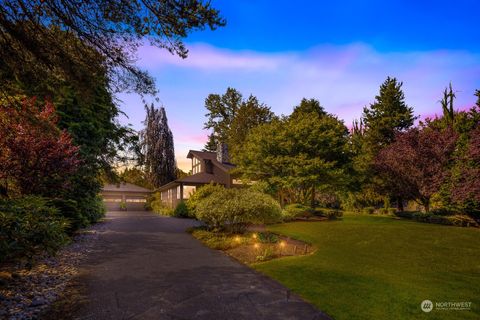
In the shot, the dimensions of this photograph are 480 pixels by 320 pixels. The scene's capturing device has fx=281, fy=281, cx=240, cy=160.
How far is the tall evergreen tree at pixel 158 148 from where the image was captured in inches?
1948

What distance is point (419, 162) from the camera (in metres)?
21.6

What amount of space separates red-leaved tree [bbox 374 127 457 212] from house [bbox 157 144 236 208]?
15.1m

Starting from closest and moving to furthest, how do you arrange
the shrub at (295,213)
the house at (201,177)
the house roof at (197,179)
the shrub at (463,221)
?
the shrub at (463,221)
the shrub at (295,213)
the house roof at (197,179)
the house at (201,177)

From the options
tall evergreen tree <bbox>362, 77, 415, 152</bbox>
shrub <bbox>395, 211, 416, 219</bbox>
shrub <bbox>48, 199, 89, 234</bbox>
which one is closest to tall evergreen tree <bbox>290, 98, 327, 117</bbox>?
tall evergreen tree <bbox>362, 77, 415, 152</bbox>

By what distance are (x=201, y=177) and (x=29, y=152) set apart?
25.1m

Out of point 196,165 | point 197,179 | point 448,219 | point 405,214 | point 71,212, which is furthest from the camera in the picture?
point 196,165

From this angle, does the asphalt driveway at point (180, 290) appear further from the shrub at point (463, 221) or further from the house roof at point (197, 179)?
the house roof at point (197, 179)

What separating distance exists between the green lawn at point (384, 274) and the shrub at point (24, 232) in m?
4.98

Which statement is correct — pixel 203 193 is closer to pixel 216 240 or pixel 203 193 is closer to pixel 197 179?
pixel 216 240

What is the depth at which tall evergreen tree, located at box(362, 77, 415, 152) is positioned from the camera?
106 ft

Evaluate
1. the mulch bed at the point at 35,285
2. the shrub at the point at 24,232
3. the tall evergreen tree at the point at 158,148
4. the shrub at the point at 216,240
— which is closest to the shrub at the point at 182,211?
the shrub at the point at 216,240

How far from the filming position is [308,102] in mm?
36062

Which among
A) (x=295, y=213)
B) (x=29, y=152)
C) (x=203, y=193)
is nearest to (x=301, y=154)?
(x=295, y=213)

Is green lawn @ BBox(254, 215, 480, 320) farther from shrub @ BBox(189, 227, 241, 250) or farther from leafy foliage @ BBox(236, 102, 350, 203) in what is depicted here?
leafy foliage @ BBox(236, 102, 350, 203)
